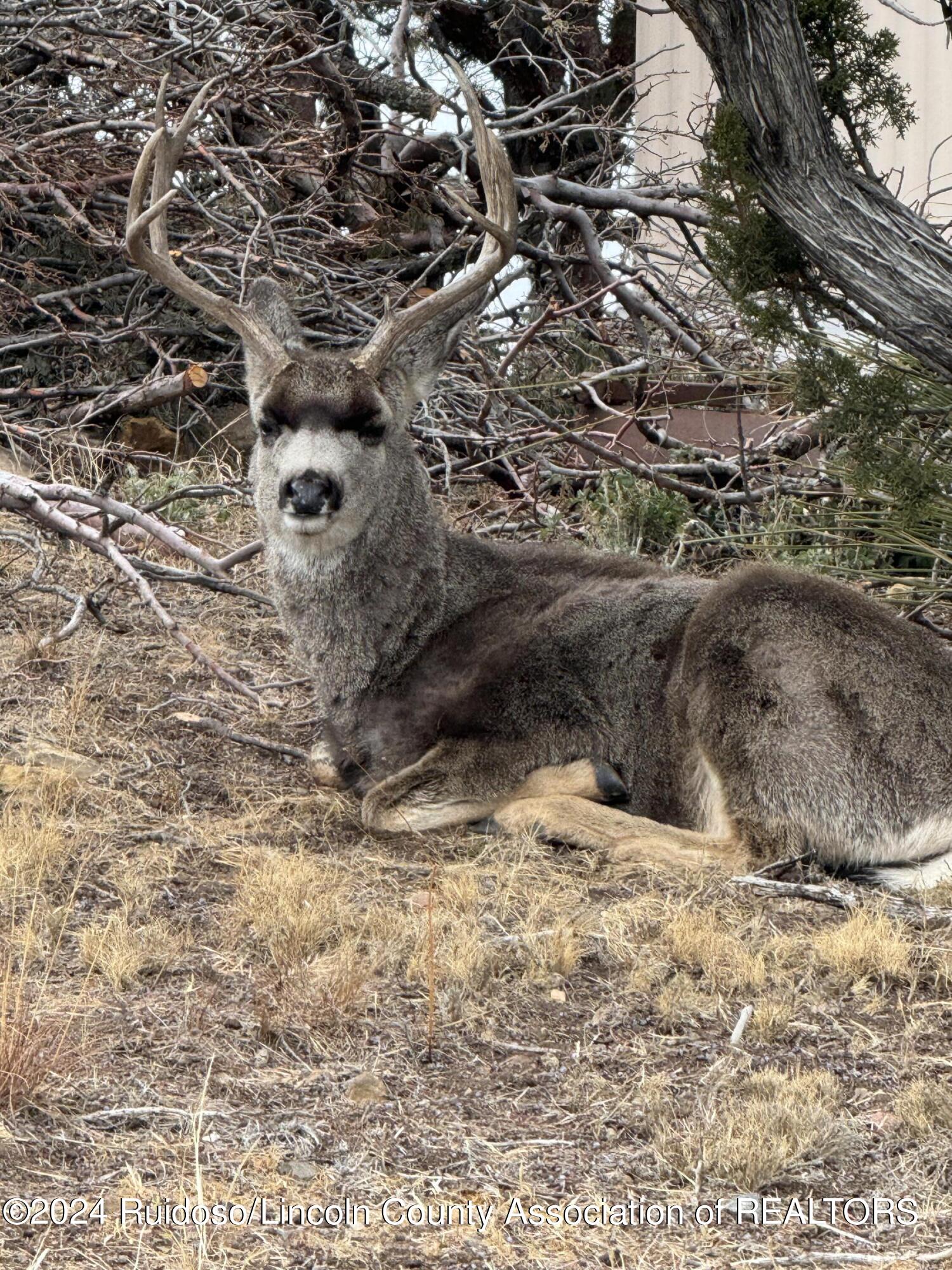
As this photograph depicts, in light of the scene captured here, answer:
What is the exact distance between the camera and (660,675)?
612cm

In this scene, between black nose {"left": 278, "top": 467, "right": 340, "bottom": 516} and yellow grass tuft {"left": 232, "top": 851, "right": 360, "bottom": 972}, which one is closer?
yellow grass tuft {"left": 232, "top": 851, "right": 360, "bottom": 972}

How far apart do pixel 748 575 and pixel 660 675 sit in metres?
0.50

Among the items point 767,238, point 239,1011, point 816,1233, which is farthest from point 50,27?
point 816,1233

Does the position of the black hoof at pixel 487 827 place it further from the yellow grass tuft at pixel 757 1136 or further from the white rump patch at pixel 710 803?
the yellow grass tuft at pixel 757 1136

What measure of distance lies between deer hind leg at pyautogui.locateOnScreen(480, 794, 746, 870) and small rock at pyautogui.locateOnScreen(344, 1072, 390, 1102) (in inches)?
79.5

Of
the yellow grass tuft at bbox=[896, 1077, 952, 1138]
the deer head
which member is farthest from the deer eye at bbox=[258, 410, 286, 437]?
the yellow grass tuft at bbox=[896, 1077, 952, 1138]

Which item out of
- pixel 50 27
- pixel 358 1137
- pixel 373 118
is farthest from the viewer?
pixel 373 118

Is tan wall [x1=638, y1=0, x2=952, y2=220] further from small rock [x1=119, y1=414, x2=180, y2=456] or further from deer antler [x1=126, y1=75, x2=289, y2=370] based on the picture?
deer antler [x1=126, y1=75, x2=289, y2=370]

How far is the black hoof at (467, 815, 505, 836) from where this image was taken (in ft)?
19.4

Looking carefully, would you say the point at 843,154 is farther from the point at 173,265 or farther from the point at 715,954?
the point at 715,954

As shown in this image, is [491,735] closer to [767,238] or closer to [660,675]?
[660,675]

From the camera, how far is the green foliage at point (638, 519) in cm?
870

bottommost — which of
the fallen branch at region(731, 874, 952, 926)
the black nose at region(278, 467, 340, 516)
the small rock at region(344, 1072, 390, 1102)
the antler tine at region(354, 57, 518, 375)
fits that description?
the small rock at region(344, 1072, 390, 1102)

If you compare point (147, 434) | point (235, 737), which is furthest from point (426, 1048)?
point (147, 434)
